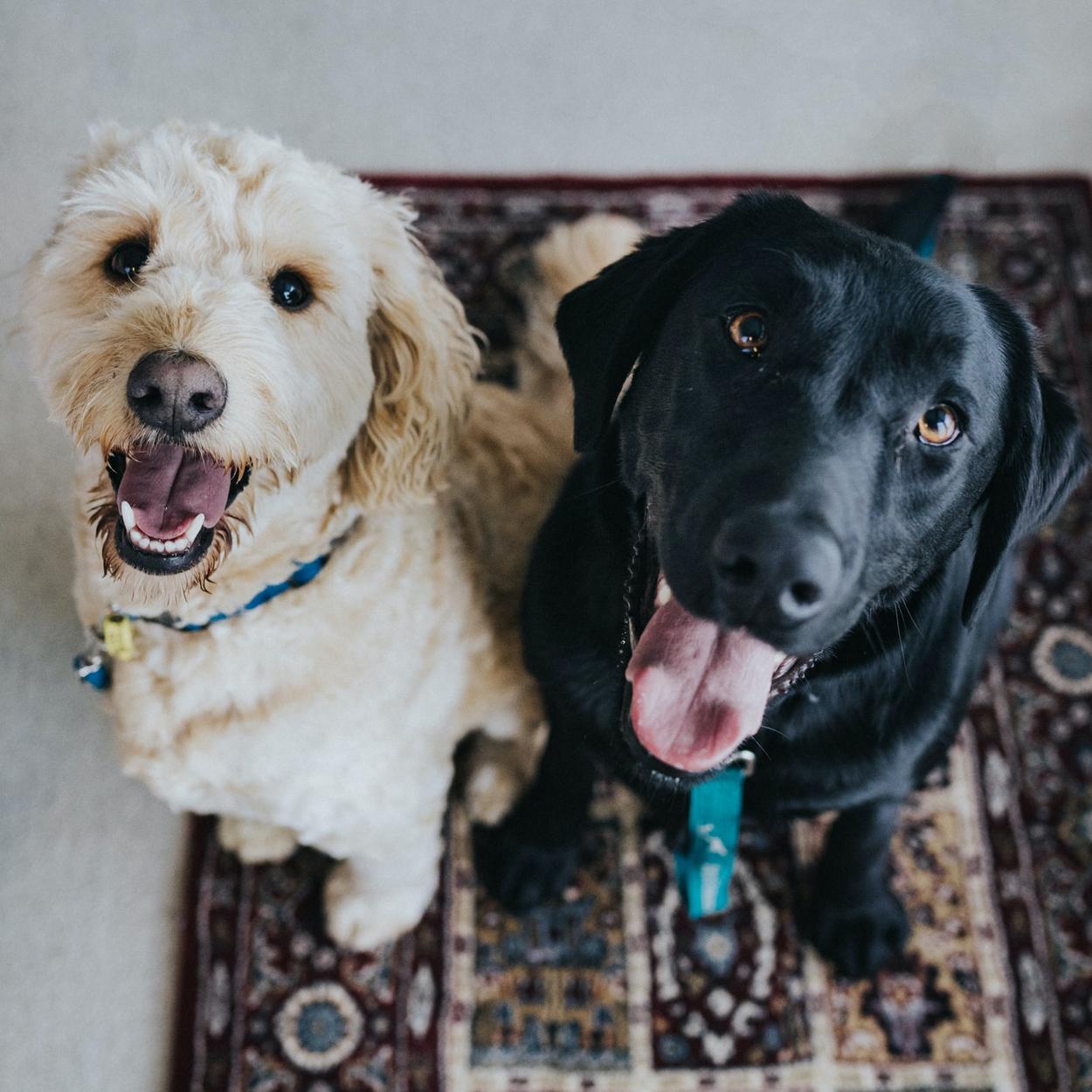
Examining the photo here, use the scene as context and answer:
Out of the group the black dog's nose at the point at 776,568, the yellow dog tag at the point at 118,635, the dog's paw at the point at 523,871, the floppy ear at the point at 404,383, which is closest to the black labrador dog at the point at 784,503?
the black dog's nose at the point at 776,568

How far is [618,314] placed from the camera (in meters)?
1.11

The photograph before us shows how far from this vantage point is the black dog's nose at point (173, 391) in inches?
38.9

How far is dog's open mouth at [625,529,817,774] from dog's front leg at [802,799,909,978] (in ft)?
1.85

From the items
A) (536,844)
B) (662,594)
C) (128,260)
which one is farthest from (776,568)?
(536,844)

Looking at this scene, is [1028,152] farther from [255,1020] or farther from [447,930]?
[255,1020]

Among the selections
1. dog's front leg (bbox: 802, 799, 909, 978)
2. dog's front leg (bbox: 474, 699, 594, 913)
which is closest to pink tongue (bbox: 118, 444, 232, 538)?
dog's front leg (bbox: 474, 699, 594, 913)

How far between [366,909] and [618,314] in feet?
3.24

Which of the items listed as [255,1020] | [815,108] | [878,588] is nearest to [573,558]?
[878,588]

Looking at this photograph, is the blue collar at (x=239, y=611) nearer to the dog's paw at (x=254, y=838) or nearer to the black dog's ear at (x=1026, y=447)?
the dog's paw at (x=254, y=838)

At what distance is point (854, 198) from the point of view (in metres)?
2.12

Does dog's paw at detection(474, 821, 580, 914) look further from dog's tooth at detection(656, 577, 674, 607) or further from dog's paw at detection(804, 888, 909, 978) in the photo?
dog's tooth at detection(656, 577, 674, 607)

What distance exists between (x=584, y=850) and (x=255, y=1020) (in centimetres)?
57

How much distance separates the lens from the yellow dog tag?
1226 mm

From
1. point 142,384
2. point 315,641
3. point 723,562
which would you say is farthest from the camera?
point 315,641
